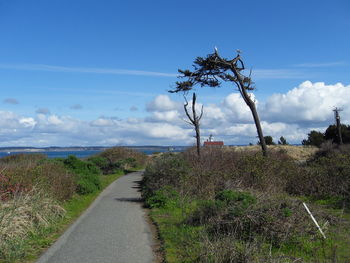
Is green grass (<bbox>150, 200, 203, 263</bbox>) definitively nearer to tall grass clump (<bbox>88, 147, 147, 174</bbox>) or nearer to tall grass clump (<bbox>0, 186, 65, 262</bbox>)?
tall grass clump (<bbox>0, 186, 65, 262</bbox>)

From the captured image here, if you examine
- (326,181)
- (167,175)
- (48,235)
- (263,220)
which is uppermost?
(167,175)

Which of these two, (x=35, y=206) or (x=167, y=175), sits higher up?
(x=167, y=175)

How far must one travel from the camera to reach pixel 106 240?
9305 millimetres

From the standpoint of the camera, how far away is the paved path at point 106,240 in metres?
7.89

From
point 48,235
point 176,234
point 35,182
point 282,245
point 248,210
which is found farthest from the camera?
point 35,182

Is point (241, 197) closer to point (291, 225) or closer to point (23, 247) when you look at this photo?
point (291, 225)

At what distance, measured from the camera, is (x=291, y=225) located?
8.05 meters

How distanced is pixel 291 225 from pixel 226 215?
153 centimetres

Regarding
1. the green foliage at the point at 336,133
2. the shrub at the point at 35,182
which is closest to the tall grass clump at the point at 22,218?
the shrub at the point at 35,182

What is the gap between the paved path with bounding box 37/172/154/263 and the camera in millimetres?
7887

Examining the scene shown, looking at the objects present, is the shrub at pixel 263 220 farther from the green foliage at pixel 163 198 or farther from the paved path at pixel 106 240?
the green foliage at pixel 163 198

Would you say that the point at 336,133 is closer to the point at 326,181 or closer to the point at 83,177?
the point at 326,181

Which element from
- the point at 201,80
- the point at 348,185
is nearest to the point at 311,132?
the point at 201,80

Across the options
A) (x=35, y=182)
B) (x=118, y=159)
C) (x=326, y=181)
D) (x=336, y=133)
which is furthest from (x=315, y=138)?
(x=35, y=182)
